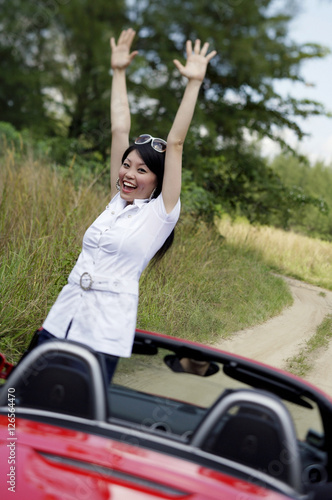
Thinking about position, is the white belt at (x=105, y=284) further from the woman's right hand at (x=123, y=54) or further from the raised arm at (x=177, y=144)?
the woman's right hand at (x=123, y=54)

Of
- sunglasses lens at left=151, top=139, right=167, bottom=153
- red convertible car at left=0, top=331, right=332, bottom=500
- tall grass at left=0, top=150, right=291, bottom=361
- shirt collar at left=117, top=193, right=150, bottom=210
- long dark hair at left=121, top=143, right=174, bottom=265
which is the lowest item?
tall grass at left=0, top=150, right=291, bottom=361

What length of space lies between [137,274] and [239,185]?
11.0 meters

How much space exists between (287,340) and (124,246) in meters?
4.76

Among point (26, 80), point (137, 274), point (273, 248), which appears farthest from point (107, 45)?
point (137, 274)

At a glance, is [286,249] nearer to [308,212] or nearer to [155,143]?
[308,212]

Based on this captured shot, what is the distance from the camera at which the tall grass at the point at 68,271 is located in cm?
431

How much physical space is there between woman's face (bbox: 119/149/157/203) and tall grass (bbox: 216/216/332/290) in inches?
330

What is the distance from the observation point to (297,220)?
13359mm

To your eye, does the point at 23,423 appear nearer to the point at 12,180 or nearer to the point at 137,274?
the point at 137,274

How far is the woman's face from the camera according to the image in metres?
2.45

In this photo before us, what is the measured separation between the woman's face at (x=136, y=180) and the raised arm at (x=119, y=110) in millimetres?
211

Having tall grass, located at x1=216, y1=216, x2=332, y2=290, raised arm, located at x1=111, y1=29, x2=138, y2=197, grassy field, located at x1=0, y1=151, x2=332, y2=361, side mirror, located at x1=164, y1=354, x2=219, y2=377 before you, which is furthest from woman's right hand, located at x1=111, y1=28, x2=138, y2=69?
tall grass, located at x1=216, y1=216, x2=332, y2=290

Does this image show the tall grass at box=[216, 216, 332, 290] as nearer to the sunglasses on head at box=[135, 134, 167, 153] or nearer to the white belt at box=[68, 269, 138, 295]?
the sunglasses on head at box=[135, 134, 167, 153]

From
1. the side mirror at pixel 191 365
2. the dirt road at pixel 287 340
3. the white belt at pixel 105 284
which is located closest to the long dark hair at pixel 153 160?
the white belt at pixel 105 284
